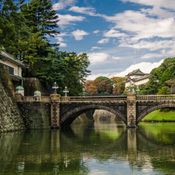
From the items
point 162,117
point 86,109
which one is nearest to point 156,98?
point 86,109

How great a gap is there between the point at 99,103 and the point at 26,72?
2041 centimetres

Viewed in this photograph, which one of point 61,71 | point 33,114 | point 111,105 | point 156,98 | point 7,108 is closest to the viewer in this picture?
point 7,108

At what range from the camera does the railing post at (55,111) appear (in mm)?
73562

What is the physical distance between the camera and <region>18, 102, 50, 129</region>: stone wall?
70.1m

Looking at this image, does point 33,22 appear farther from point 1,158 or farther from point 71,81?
point 1,158

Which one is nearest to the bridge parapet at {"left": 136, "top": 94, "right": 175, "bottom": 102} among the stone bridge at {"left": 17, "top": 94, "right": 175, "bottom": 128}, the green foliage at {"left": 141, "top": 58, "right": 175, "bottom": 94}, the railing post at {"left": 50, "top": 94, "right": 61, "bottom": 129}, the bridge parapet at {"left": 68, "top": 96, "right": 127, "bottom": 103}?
the stone bridge at {"left": 17, "top": 94, "right": 175, "bottom": 128}

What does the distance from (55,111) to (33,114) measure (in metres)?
4.55

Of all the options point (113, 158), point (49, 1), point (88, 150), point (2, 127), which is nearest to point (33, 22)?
point (49, 1)

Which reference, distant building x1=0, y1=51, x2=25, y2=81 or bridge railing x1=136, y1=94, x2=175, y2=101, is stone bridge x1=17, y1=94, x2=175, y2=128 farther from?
distant building x1=0, y1=51, x2=25, y2=81

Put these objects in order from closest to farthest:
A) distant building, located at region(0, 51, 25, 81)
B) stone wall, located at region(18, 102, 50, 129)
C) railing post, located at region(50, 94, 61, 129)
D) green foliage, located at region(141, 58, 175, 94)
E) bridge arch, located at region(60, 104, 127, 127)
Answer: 1. stone wall, located at region(18, 102, 50, 129)
2. distant building, located at region(0, 51, 25, 81)
3. bridge arch, located at region(60, 104, 127, 127)
4. railing post, located at region(50, 94, 61, 129)
5. green foliage, located at region(141, 58, 175, 94)

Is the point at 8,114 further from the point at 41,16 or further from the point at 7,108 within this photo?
the point at 41,16

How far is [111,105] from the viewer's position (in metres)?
72.5

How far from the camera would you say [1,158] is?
3497 cm

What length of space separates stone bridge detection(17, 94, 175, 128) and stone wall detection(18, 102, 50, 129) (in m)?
0.63
